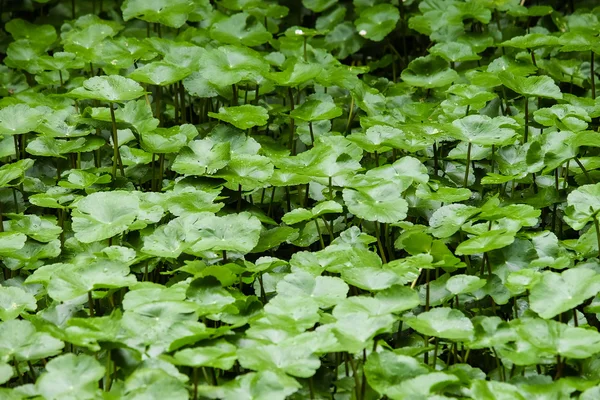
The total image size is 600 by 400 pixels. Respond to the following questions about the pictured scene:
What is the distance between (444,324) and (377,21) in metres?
1.65

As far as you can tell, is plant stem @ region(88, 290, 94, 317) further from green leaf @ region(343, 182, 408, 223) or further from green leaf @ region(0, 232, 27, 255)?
green leaf @ region(343, 182, 408, 223)

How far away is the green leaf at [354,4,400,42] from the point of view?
113 inches

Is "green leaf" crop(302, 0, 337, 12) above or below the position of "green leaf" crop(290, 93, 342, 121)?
above

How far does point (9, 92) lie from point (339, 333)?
5.77 ft

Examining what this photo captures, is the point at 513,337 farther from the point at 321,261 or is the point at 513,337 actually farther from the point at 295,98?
the point at 295,98

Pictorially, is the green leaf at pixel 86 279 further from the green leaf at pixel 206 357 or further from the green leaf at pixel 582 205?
the green leaf at pixel 582 205

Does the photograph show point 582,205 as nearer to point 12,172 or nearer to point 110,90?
point 110,90

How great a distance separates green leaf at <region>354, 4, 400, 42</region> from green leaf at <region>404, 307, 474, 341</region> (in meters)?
1.52

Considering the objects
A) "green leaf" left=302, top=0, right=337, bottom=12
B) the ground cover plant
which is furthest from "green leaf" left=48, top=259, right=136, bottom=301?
"green leaf" left=302, top=0, right=337, bottom=12

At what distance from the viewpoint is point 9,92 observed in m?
2.73

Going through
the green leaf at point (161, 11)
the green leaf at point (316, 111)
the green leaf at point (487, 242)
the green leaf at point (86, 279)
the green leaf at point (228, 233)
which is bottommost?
the green leaf at point (86, 279)

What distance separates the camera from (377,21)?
2924 mm

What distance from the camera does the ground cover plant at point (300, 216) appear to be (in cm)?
142

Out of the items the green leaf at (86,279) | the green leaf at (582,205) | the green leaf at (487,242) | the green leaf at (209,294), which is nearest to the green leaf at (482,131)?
the green leaf at (582,205)
